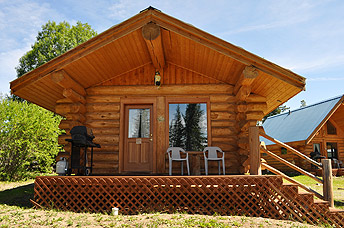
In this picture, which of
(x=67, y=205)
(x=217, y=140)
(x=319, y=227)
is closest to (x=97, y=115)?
(x=67, y=205)

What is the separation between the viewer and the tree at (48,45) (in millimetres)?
21984

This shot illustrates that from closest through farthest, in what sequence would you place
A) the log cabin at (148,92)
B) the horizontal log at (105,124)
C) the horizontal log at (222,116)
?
1. the log cabin at (148,92)
2. the horizontal log at (222,116)
3. the horizontal log at (105,124)

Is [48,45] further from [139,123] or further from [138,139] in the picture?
[138,139]

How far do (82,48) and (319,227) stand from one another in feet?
21.2

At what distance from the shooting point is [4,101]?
38.3 ft

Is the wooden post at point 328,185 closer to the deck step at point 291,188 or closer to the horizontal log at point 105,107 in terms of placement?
the deck step at point 291,188

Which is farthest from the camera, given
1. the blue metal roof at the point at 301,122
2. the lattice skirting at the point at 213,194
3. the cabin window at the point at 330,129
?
the cabin window at the point at 330,129

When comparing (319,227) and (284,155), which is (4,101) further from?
(284,155)

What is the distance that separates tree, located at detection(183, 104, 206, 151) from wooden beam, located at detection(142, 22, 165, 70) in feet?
5.88

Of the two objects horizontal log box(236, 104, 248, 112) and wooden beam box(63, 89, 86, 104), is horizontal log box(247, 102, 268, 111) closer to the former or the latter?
horizontal log box(236, 104, 248, 112)

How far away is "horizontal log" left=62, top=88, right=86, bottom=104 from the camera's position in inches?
269

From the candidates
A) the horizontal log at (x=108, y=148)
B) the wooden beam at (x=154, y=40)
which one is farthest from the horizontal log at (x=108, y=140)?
the wooden beam at (x=154, y=40)

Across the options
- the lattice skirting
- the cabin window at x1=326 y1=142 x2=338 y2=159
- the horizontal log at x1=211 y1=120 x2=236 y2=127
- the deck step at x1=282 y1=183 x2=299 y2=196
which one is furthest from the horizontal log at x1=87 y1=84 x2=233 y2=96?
the cabin window at x1=326 y1=142 x2=338 y2=159

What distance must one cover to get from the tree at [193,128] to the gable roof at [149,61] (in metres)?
1.11
